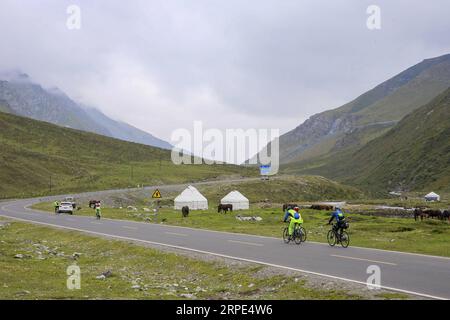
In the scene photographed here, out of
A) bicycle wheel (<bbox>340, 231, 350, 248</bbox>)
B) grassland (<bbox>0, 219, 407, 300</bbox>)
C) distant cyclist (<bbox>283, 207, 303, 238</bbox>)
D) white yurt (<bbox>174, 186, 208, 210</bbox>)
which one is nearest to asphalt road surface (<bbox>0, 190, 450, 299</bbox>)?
bicycle wheel (<bbox>340, 231, 350, 248</bbox>)

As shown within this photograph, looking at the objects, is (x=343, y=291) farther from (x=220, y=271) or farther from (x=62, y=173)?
(x=62, y=173)

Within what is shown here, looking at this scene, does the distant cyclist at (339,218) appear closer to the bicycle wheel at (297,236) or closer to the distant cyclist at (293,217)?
the distant cyclist at (293,217)

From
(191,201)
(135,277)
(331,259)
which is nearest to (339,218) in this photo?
(331,259)

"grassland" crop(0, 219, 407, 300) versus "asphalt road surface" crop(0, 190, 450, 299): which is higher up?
"asphalt road surface" crop(0, 190, 450, 299)

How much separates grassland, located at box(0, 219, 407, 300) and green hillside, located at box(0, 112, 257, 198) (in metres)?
93.6

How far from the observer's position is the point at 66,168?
154625mm

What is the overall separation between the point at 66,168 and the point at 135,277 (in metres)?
142

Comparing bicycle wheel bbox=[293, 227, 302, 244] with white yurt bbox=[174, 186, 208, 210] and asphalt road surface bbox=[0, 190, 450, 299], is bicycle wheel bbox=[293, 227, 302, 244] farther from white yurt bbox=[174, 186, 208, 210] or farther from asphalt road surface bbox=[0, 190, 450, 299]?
white yurt bbox=[174, 186, 208, 210]

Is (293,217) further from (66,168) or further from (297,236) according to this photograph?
(66,168)

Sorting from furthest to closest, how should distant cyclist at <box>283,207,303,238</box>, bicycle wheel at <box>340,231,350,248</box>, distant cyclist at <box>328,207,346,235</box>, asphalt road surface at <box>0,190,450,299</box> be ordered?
distant cyclist at <box>283,207,303,238</box> < bicycle wheel at <box>340,231,350,248</box> < distant cyclist at <box>328,207,346,235</box> < asphalt road surface at <box>0,190,450,299</box>

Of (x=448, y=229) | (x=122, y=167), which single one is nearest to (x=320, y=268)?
(x=448, y=229)

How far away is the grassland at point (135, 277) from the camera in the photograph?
15.5 m

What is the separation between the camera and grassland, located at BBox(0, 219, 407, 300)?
15.5 m
